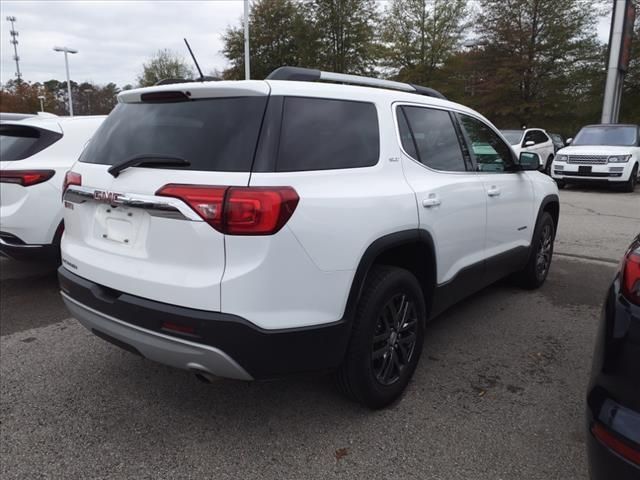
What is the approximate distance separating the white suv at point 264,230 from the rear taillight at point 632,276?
3.52 ft

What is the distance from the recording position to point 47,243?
4.51 meters

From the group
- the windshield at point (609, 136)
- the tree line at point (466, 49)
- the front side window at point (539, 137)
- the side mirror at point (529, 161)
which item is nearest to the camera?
the side mirror at point (529, 161)

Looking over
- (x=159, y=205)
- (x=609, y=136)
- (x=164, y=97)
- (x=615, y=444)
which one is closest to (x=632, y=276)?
(x=615, y=444)

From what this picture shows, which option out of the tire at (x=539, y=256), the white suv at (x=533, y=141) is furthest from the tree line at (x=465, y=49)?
the tire at (x=539, y=256)

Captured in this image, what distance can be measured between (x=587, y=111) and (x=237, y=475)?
30752 millimetres

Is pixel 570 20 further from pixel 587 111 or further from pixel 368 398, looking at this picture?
pixel 368 398

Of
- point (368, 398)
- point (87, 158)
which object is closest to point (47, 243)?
point (87, 158)

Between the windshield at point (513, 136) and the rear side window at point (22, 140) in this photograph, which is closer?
the rear side window at point (22, 140)

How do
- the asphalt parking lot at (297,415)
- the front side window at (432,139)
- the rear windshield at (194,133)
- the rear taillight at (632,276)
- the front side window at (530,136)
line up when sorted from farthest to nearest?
the front side window at (530,136), the front side window at (432,139), the asphalt parking lot at (297,415), the rear windshield at (194,133), the rear taillight at (632,276)

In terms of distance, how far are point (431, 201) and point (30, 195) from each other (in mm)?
3519

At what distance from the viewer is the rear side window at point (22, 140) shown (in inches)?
182

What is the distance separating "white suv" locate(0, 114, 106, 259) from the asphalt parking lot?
71 cm

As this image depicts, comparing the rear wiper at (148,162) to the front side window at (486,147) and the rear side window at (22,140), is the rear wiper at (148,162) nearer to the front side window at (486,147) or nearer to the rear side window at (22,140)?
the front side window at (486,147)

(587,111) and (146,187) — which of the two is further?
(587,111)
